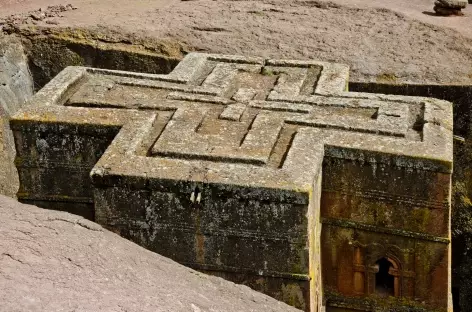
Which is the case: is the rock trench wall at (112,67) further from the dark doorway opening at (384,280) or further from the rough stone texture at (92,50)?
the dark doorway opening at (384,280)

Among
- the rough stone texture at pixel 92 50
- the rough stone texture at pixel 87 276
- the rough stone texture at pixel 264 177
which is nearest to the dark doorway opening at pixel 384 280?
the rough stone texture at pixel 264 177

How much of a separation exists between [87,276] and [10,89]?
5.64 meters

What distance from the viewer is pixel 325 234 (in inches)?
229

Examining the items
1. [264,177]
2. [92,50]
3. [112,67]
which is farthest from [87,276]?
[92,50]

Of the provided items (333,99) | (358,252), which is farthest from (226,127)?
(358,252)

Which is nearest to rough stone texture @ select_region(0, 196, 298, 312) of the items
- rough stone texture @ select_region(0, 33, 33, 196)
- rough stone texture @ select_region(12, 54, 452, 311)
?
rough stone texture @ select_region(12, 54, 452, 311)

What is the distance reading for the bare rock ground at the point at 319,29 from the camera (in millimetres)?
7965

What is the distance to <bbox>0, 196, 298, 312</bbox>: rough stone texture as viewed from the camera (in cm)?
343

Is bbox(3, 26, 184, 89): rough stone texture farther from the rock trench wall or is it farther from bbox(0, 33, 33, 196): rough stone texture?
bbox(0, 33, 33, 196): rough stone texture

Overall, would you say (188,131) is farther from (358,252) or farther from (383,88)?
(383,88)

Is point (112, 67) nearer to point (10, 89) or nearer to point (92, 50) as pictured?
point (92, 50)

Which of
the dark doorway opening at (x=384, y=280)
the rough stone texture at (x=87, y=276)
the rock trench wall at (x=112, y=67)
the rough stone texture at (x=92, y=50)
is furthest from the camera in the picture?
the rough stone texture at (x=92, y=50)

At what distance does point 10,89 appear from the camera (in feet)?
28.7

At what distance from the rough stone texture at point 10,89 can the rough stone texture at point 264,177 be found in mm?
2374
